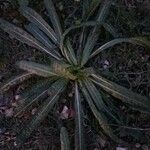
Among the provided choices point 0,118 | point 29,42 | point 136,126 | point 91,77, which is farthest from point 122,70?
point 0,118

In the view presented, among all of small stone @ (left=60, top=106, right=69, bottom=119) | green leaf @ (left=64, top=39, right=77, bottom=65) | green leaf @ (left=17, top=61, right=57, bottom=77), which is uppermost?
green leaf @ (left=64, top=39, right=77, bottom=65)

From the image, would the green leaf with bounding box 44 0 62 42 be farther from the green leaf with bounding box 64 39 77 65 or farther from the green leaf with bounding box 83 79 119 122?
the green leaf with bounding box 83 79 119 122

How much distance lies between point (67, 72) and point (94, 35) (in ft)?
1.64

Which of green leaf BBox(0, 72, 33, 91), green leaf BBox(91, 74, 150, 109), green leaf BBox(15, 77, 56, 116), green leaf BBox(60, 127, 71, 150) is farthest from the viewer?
green leaf BBox(0, 72, 33, 91)

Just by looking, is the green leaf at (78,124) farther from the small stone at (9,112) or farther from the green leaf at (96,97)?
the small stone at (9,112)

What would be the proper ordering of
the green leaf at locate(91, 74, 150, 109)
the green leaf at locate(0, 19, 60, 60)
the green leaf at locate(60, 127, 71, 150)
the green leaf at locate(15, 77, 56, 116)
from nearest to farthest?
the green leaf at locate(60, 127, 71, 150) < the green leaf at locate(91, 74, 150, 109) < the green leaf at locate(15, 77, 56, 116) < the green leaf at locate(0, 19, 60, 60)

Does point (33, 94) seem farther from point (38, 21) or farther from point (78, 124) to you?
point (38, 21)

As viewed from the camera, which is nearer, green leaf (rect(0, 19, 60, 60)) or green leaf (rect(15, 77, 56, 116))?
green leaf (rect(15, 77, 56, 116))

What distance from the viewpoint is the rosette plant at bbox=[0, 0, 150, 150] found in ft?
12.5

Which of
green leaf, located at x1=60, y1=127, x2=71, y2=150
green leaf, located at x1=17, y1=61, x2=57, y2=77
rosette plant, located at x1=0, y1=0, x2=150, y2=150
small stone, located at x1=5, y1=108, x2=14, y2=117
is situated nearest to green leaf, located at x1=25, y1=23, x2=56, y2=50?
rosette plant, located at x1=0, y1=0, x2=150, y2=150

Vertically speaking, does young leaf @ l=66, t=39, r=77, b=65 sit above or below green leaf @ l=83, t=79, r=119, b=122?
above

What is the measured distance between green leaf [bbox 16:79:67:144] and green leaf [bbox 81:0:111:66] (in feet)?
1.04

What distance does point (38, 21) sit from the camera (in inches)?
169

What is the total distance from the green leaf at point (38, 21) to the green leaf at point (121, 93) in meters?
0.62
